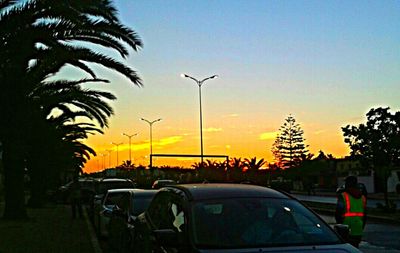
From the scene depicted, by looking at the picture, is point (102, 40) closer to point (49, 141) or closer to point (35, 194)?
point (49, 141)

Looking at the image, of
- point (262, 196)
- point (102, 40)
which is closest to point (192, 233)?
point (262, 196)

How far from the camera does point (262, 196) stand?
6.91 metres

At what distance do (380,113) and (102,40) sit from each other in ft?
41.7

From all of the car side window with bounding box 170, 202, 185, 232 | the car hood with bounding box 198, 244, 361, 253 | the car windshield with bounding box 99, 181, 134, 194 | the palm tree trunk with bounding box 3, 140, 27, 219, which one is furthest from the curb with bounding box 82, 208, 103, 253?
the car hood with bounding box 198, 244, 361, 253

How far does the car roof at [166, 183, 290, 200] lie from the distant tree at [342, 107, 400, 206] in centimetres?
2021

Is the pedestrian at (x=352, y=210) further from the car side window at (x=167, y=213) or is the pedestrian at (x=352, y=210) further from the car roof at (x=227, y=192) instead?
the car side window at (x=167, y=213)

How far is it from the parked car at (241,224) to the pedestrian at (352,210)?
7.23 ft

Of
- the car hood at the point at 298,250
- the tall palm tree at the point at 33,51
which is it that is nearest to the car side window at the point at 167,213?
the car hood at the point at 298,250

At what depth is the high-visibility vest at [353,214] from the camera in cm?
946

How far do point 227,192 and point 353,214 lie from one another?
124 inches

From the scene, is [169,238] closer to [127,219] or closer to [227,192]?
[227,192]

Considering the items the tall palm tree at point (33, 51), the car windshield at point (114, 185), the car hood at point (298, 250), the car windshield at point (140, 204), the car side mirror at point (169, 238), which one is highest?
the tall palm tree at point (33, 51)

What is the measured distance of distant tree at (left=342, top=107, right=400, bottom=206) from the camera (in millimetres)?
26969

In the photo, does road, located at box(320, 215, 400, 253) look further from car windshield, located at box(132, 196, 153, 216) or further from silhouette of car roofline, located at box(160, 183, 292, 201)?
silhouette of car roofline, located at box(160, 183, 292, 201)
